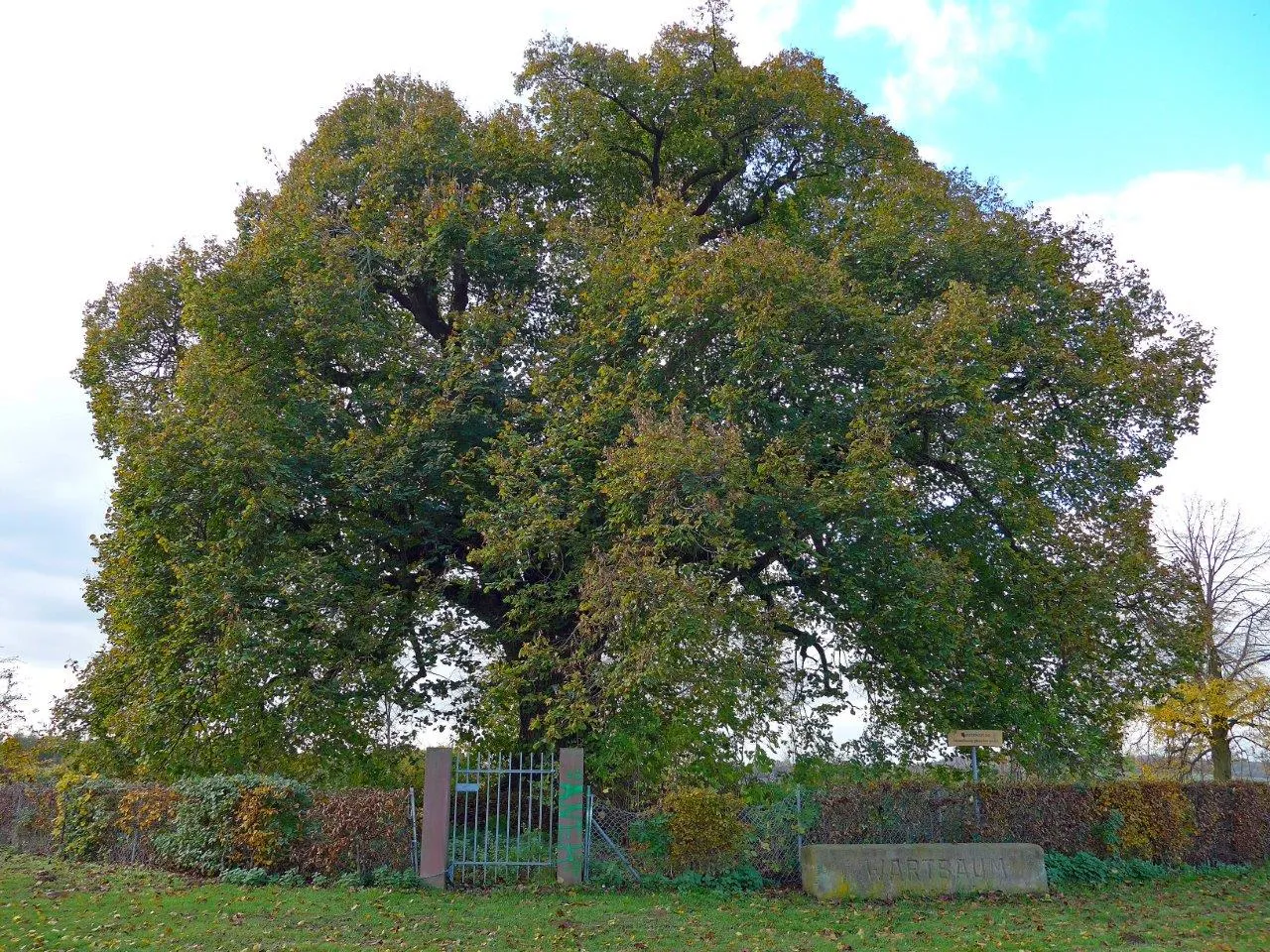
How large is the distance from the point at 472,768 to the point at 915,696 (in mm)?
7599

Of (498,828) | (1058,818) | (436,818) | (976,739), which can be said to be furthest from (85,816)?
(1058,818)

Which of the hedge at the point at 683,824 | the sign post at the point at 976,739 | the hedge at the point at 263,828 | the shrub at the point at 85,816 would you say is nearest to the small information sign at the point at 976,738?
the sign post at the point at 976,739

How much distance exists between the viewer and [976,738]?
15.6 m

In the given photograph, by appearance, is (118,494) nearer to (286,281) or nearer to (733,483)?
(286,281)

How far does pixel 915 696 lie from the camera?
16.8m

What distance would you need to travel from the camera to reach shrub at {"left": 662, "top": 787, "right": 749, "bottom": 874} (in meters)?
14.1

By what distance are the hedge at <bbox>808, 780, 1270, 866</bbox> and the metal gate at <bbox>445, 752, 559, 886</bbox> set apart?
160 inches

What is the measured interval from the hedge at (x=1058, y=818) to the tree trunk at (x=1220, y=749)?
39.0ft

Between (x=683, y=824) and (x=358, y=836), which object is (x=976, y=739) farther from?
(x=358, y=836)

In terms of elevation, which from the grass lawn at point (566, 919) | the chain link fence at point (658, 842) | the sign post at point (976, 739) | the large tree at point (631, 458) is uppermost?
the large tree at point (631, 458)

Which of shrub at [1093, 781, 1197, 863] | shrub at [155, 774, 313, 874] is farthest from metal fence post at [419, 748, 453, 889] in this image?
shrub at [1093, 781, 1197, 863]

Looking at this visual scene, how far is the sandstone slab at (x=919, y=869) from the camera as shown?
45.2ft

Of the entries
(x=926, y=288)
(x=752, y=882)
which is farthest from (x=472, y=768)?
(x=926, y=288)

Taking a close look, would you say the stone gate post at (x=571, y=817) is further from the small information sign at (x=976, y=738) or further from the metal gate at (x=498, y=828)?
the small information sign at (x=976, y=738)
